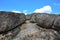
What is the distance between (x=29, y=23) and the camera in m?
7.19

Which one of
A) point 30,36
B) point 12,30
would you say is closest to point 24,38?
point 30,36

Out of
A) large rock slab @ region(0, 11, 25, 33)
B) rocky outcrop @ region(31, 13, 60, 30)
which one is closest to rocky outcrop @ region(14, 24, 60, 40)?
rocky outcrop @ region(31, 13, 60, 30)

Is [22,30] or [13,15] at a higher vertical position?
[13,15]

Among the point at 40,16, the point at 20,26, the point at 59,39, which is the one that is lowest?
the point at 59,39

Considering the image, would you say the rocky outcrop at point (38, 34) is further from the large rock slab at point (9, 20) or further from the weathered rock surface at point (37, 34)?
the large rock slab at point (9, 20)

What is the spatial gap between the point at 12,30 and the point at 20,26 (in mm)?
460

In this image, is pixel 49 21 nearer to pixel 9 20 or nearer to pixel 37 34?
pixel 37 34

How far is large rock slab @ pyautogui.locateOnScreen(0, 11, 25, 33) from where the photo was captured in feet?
21.1

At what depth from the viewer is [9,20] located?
655 centimetres

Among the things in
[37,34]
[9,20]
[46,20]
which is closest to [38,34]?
[37,34]

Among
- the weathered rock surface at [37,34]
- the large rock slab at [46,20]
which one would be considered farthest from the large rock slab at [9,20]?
the large rock slab at [46,20]

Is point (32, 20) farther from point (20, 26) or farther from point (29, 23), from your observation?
point (20, 26)

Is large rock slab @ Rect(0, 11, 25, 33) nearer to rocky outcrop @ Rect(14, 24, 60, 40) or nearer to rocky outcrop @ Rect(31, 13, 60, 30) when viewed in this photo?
rocky outcrop @ Rect(14, 24, 60, 40)

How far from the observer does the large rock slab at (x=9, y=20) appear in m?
6.44
